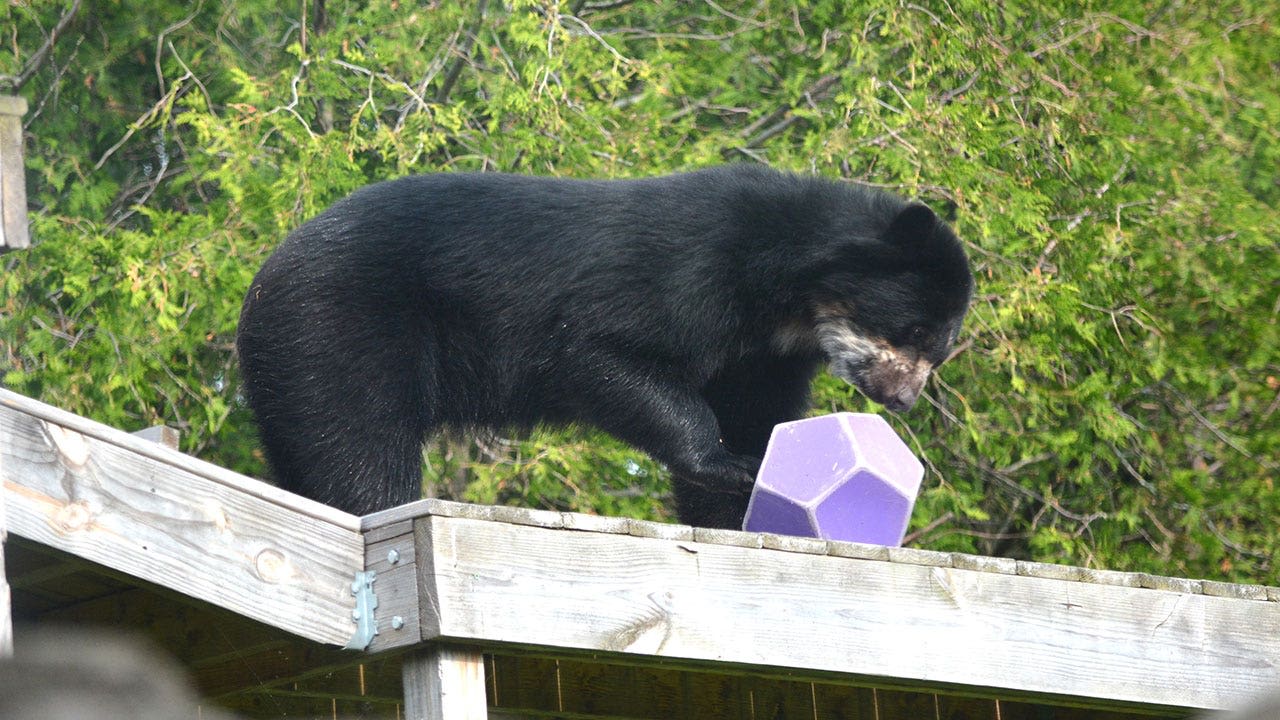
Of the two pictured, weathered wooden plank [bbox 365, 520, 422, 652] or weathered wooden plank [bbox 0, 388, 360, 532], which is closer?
weathered wooden plank [bbox 0, 388, 360, 532]

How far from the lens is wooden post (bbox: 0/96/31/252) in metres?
2.26

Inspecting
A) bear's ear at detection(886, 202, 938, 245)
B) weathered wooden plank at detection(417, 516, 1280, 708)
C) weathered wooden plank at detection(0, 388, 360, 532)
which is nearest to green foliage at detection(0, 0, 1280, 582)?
bear's ear at detection(886, 202, 938, 245)

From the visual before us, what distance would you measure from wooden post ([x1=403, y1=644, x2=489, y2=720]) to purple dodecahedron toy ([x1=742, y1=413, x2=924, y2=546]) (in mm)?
1622

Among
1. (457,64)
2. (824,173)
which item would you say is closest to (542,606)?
(824,173)

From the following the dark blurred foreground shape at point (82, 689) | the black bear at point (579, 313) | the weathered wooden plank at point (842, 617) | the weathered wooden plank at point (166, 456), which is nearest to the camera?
the dark blurred foreground shape at point (82, 689)

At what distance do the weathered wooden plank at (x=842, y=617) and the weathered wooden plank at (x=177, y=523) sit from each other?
171 millimetres

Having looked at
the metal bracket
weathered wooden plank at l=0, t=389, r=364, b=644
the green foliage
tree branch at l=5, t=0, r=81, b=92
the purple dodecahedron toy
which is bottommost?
the green foliage

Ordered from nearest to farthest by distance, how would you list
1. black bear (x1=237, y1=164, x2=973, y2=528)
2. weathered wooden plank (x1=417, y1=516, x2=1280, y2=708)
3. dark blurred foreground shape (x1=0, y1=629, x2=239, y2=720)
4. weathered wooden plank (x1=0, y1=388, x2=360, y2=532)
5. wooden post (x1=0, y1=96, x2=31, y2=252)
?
dark blurred foreground shape (x1=0, y1=629, x2=239, y2=720) < wooden post (x1=0, y1=96, x2=31, y2=252) < weathered wooden plank (x1=0, y1=388, x2=360, y2=532) < weathered wooden plank (x1=417, y1=516, x2=1280, y2=708) < black bear (x1=237, y1=164, x2=973, y2=528)

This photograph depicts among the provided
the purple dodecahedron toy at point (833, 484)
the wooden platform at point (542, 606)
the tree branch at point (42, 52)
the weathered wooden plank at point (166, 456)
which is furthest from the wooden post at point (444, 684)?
the tree branch at point (42, 52)

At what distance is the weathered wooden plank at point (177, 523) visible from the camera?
263 centimetres

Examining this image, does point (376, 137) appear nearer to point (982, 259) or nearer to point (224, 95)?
point (224, 95)

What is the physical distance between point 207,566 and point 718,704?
1.91 m

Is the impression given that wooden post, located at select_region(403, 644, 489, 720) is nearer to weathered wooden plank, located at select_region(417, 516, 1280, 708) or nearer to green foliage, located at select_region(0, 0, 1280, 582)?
weathered wooden plank, located at select_region(417, 516, 1280, 708)

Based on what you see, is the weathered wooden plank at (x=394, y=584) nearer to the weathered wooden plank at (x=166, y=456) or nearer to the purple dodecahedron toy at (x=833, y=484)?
the weathered wooden plank at (x=166, y=456)
